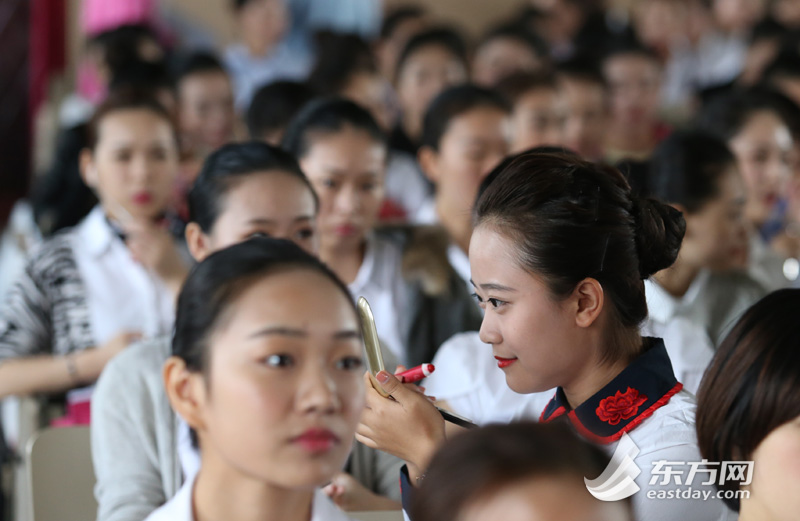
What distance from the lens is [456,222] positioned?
228 centimetres

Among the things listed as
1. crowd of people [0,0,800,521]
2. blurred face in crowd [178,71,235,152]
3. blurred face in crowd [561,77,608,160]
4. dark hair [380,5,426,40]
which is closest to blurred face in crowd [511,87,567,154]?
crowd of people [0,0,800,521]

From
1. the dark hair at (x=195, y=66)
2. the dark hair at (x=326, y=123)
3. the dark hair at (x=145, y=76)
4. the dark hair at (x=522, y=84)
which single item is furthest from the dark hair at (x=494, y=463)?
the dark hair at (x=195, y=66)

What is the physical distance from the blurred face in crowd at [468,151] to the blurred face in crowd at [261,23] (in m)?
2.27

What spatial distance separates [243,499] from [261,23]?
376cm

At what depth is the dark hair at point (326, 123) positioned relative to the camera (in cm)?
215

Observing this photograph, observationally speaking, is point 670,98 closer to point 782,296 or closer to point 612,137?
point 612,137

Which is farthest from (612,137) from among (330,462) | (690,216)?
(330,462)

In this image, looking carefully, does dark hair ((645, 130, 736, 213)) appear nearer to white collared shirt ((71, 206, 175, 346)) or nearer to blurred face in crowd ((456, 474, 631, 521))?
white collared shirt ((71, 206, 175, 346))

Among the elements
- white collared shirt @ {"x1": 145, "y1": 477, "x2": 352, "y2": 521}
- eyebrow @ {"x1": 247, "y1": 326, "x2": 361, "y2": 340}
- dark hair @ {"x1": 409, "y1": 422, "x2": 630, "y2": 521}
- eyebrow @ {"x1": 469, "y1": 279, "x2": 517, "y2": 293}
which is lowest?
white collared shirt @ {"x1": 145, "y1": 477, "x2": 352, "y2": 521}

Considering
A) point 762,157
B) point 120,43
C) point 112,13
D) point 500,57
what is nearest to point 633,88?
point 500,57

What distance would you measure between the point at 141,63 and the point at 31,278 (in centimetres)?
147

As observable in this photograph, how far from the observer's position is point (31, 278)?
1.99 metres

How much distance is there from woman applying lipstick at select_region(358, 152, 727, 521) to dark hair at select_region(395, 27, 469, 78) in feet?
8.96

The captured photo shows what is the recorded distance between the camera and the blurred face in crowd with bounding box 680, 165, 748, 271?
203cm
